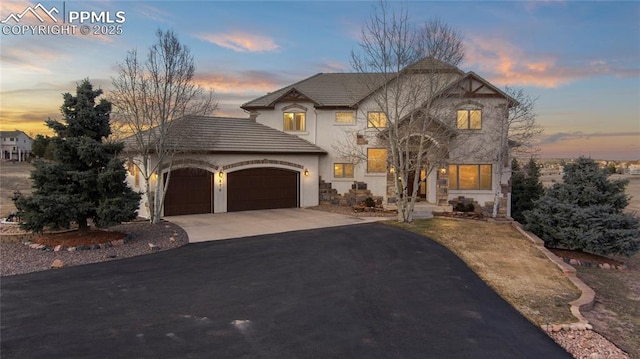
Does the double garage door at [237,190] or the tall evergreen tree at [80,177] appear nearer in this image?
the tall evergreen tree at [80,177]

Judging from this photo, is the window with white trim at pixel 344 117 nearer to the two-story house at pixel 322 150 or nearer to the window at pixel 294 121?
the two-story house at pixel 322 150

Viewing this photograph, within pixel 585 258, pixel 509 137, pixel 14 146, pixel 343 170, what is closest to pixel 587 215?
pixel 585 258

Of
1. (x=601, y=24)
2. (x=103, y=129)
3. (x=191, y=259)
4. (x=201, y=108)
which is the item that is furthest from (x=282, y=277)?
(x=601, y=24)

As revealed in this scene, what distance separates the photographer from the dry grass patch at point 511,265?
713cm

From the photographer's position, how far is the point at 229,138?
63.2ft

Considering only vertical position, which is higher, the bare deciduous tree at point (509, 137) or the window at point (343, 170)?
the bare deciduous tree at point (509, 137)

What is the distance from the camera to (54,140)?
432 inches

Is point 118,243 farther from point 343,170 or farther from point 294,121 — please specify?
point 343,170

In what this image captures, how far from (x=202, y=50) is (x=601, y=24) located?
56.3 feet

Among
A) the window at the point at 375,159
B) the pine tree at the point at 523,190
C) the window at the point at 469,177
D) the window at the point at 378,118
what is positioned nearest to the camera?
the window at the point at 469,177

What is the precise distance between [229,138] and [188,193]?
11.7ft

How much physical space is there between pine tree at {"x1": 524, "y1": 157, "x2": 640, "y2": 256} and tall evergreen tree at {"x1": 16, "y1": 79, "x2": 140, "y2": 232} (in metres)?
14.6

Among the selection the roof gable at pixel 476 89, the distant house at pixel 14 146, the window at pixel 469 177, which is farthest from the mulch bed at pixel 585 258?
the distant house at pixel 14 146

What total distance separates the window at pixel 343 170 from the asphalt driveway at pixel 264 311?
38.9 feet
